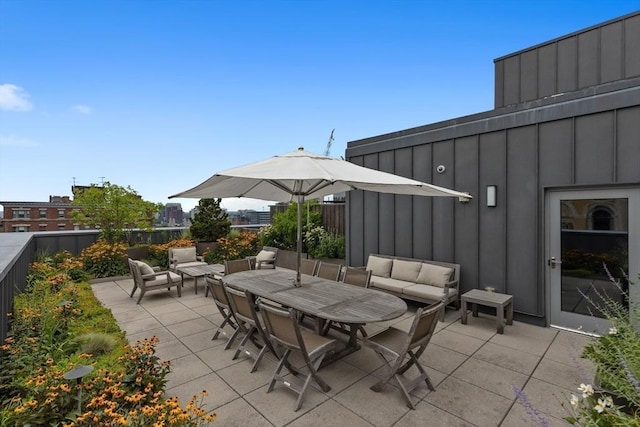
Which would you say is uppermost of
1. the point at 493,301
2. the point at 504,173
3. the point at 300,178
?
the point at 504,173

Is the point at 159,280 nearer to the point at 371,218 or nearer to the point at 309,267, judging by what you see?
the point at 309,267

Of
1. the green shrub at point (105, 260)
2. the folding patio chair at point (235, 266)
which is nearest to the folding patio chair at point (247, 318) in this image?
the folding patio chair at point (235, 266)

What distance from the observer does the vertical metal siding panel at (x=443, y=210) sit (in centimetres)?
592

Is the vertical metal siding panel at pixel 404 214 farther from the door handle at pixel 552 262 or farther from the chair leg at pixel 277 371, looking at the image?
the chair leg at pixel 277 371

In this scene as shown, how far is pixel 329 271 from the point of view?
5102 millimetres

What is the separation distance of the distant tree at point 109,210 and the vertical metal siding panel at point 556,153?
1092cm

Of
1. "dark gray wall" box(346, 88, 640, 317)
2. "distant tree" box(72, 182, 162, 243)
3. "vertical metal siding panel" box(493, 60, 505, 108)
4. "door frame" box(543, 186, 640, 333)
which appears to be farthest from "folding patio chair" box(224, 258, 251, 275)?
"vertical metal siding panel" box(493, 60, 505, 108)

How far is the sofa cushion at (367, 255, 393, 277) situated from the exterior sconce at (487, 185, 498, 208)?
7.17 ft

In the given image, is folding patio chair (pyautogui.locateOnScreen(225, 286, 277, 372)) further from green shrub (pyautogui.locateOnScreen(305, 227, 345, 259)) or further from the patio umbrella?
green shrub (pyautogui.locateOnScreen(305, 227, 345, 259))

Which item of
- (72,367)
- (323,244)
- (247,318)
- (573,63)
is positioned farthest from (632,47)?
(72,367)

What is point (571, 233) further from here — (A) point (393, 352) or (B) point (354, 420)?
(B) point (354, 420)

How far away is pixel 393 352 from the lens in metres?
2.92

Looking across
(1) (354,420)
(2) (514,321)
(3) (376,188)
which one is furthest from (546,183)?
(1) (354,420)

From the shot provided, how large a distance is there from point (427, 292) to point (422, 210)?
1858 millimetres
